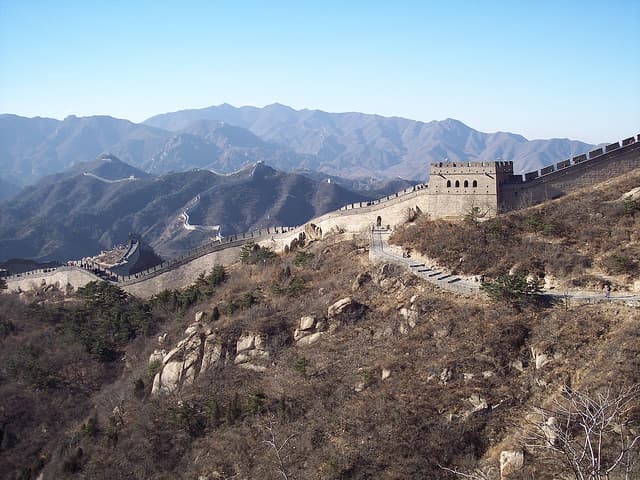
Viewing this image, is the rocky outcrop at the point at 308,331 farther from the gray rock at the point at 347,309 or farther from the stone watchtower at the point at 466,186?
the stone watchtower at the point at 466,186

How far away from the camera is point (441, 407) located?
1977 cm

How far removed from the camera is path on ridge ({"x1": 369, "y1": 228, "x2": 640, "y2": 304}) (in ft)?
71.2

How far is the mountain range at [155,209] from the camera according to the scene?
120 meters

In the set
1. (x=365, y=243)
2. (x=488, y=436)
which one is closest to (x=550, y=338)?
(x=488, y=436)

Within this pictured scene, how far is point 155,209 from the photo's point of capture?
136750 mm

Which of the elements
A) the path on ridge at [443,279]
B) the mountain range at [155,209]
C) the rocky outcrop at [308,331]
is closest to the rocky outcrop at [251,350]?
the rocky outcrop at [308,331]

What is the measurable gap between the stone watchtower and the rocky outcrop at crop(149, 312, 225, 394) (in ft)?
42.5

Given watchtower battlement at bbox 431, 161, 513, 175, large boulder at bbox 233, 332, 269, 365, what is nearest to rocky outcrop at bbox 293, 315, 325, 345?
large boulder at bbox 233, 332, 269, 365

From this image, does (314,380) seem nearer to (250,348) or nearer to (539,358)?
(250,348)

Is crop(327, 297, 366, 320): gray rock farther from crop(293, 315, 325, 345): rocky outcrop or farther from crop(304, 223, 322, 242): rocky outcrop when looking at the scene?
crop(304, 223, 322, 242): rocky outcrop

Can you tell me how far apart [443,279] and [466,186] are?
25.4 ft

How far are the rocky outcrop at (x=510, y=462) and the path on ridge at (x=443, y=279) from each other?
6985mm

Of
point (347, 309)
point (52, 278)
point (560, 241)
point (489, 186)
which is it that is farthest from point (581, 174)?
point (52, 278)

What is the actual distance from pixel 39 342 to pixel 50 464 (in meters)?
13.2
